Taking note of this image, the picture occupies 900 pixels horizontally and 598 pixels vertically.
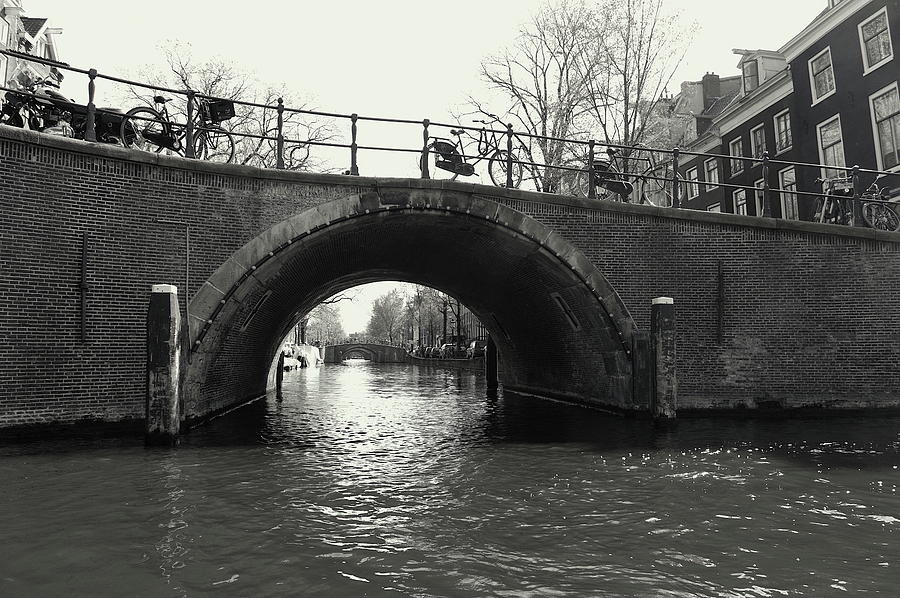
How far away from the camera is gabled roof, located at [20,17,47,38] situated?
39406 mm

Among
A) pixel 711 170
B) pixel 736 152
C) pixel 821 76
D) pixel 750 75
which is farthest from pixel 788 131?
pixel 711 170

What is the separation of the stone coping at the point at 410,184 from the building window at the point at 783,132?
472 inches

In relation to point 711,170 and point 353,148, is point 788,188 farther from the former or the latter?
point 353,148

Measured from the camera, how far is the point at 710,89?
36.2 meters

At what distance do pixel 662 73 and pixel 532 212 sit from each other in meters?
14.1

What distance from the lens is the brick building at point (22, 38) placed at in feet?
115

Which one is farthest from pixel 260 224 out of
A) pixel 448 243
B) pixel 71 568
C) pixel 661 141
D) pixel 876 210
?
pixel 661 141

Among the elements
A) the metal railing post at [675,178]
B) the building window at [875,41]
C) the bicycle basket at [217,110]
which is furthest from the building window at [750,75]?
the bicycle basket at [217,110]

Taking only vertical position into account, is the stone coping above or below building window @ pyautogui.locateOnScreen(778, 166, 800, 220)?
below

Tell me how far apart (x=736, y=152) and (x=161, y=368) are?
84.4 feet

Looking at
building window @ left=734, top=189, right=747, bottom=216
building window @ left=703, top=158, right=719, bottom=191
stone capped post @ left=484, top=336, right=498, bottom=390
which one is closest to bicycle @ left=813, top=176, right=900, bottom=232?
building window @ left=734, top=189, right=747, bottom=216

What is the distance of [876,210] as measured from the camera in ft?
46.1

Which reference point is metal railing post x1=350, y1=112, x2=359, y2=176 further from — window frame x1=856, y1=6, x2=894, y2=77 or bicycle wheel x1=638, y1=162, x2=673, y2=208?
window frame x1=856, y1=6, x2=894, y2=77

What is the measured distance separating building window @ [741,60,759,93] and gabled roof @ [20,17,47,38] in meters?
40.9
